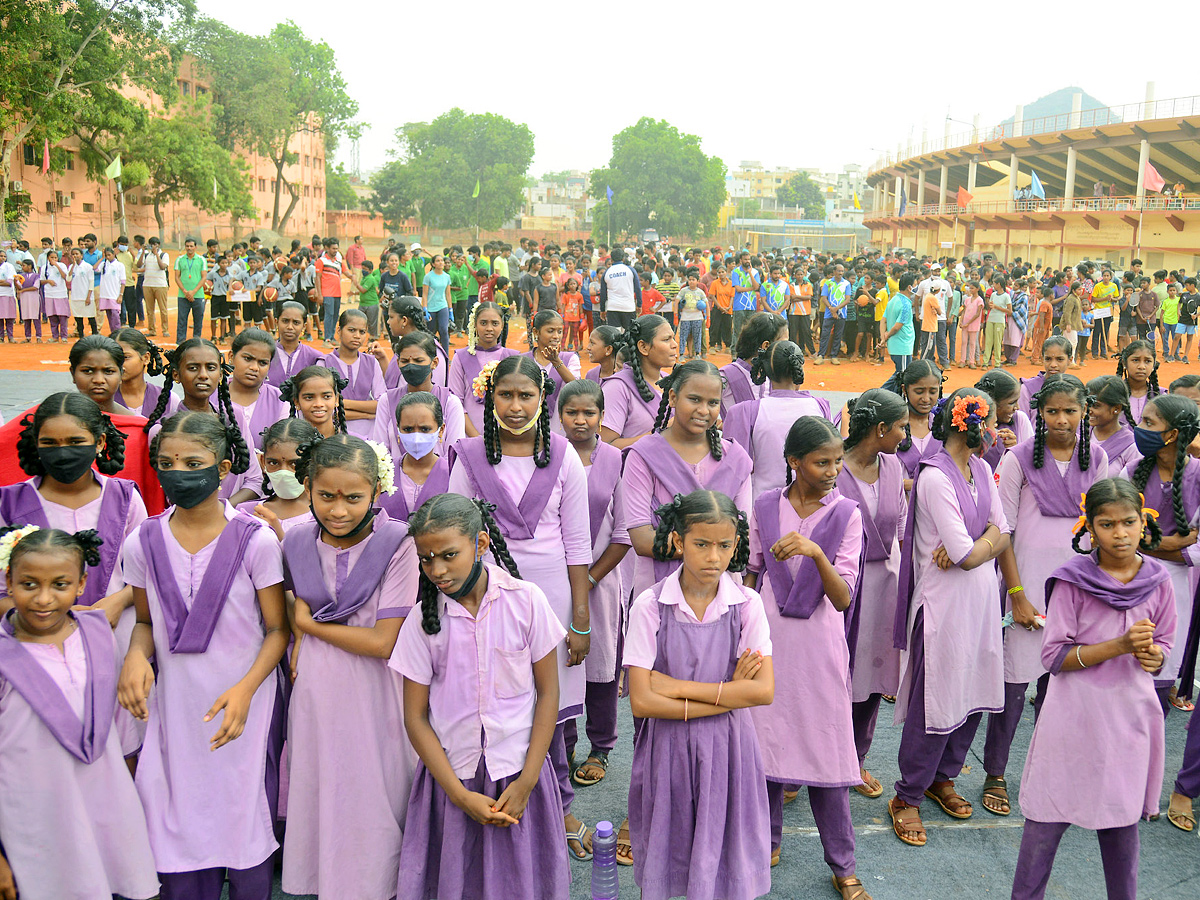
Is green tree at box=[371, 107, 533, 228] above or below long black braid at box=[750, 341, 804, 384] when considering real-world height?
above

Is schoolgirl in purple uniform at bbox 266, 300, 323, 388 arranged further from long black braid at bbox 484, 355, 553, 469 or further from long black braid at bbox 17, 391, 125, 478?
long black braid at bbox 484, 355, 553, 469

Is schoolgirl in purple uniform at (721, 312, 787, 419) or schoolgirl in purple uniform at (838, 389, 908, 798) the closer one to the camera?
schoolgirl in purple uniform at (838, 389, 908, 798)

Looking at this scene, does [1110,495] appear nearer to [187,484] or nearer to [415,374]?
[187,484]

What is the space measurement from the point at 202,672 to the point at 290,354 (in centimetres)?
409

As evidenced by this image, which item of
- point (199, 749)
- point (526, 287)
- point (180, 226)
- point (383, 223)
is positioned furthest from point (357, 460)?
point (383, 223)

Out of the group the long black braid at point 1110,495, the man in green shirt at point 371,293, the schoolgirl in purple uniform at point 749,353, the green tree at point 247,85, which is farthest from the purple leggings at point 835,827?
the green tree at point 247,85

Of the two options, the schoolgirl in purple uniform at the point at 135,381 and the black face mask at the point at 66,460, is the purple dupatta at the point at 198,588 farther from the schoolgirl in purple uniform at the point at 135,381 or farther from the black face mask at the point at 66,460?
the schoolgirl in purple uniform at the point at 135,381

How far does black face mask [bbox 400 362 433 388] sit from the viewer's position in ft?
19.3

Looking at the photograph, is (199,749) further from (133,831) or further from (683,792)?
(683,792)

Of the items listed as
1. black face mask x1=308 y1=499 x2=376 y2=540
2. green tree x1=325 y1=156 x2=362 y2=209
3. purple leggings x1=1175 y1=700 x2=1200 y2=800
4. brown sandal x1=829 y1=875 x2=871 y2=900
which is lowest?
brown sandal x1=829 y1=875 x2=871 y2=900

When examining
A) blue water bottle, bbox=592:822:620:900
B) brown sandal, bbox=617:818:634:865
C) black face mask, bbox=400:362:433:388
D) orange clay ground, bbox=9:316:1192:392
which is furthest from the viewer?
orange clay ground, bbox=9:316:1192:392

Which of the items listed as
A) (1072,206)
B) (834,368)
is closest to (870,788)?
(834,368)

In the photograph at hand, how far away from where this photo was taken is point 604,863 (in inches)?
134

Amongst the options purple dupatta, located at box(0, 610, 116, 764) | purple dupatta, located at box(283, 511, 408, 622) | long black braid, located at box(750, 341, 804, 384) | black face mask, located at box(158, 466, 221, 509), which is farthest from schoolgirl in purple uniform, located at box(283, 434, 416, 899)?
long black braid, located at box(750, 341, 804, 384)
